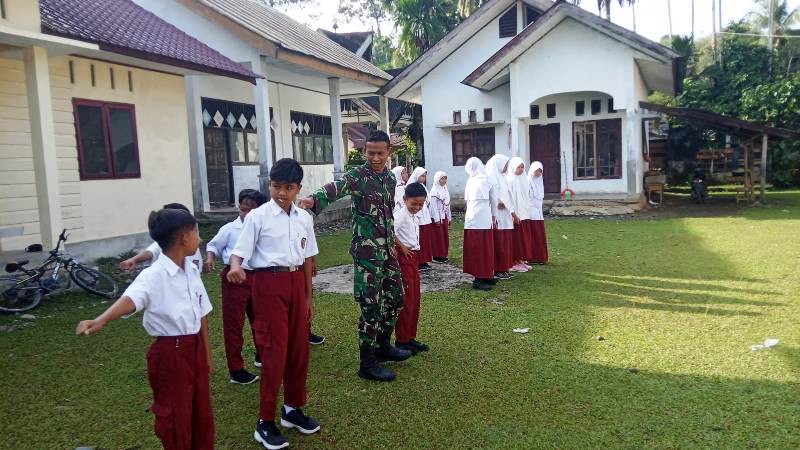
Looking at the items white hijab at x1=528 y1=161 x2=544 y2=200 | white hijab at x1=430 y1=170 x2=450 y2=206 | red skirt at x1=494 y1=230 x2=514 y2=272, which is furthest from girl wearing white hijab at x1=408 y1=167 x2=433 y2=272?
white hijab at x1=528 y1=161 x2=544 y2=200

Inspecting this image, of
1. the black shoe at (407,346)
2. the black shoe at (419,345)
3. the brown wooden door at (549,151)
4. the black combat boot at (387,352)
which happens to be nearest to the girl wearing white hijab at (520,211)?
the black shoe at (419,345)

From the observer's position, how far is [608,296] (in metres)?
6.85

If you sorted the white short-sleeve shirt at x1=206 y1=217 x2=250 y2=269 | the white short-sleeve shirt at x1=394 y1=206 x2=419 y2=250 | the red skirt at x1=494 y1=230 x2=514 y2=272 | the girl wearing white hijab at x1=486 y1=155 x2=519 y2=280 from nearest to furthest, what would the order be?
the white short-sleeve shirt at x1=206 y1=217 x2=250 y2=269, the white short-sleeve shirt at x1=394 y1=206 x2=419 y2=250, the girl wearing white hijab at x1=486 y1=155 x2=519 y2=280, the red skirt at x1=494 y1=230 x2=514 y2=272

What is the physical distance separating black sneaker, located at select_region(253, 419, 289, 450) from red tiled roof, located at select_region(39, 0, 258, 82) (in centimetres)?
621

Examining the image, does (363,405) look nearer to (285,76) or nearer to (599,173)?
(285,76)

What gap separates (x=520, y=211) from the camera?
337 inches

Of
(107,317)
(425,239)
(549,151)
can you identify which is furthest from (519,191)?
(549,151)

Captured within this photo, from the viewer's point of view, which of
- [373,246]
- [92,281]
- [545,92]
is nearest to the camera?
[373,246]

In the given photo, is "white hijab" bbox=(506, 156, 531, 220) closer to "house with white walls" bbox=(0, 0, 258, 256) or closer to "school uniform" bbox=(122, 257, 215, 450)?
"house with white walls" bbox=(0, 0, 258, 256)

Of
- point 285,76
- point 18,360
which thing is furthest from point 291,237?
point 285,76

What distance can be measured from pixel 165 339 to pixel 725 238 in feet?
34.9

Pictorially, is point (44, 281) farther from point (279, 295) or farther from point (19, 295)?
point (279, 295)

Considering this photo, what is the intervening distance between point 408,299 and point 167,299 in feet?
7.85

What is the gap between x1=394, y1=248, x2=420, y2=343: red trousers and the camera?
4.79 metres
